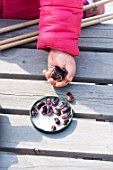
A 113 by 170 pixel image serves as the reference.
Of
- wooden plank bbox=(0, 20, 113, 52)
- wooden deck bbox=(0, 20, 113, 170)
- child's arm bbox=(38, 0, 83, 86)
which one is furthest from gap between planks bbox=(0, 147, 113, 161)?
wooden plank bbox=(0, 20, 113, 52)

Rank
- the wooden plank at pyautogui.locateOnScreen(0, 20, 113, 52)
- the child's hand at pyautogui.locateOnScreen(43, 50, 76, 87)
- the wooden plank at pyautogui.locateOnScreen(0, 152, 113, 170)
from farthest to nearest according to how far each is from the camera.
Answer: the wooden plank at pyautogui.locateOnScreen(0, 20, 113, 52)
the child's hand at pyautogui.locateOnScreen(43, 50, 76, 87)
the wooden plank at pyautogui.locateOnScreen(0, 152, 113, 170)

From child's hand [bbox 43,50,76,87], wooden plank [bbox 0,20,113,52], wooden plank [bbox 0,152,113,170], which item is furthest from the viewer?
wooden plank [bbox 0,20,113,52]

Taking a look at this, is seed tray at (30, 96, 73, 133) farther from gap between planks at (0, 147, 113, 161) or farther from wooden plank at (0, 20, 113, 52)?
wooden plank at (0, 20, 113, 52)

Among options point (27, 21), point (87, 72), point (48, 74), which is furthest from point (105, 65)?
point (27, 21)

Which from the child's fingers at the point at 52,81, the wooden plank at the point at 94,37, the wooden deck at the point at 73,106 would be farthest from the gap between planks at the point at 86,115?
the wooden plank at the point at 94,37

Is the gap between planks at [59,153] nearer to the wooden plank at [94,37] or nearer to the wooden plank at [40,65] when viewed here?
the wooden plank at [40,65]

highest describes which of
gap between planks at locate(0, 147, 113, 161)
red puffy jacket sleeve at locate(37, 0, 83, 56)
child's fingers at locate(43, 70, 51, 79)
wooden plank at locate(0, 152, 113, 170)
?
red puffy jacket sleeve at locate(37, 0, 83, 56)

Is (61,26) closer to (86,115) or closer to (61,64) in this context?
(61,64)
